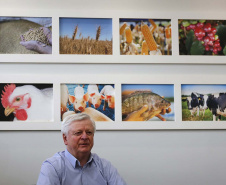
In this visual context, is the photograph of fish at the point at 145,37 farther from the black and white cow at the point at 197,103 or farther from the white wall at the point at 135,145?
the black and white cow at the point at 197,103

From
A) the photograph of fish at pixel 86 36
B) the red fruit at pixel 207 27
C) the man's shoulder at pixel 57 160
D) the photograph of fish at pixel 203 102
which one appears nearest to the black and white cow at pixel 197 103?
the photograph of fish at pixel 203 102

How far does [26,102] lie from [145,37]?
1.16 m

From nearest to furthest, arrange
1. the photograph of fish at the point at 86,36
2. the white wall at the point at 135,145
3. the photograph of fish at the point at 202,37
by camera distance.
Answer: the white wall at the point at 135,145 → the photograph of fish at the point at 86,36 → the photograph of fish at the point at 202,37

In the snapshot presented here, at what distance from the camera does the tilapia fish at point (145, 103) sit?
9.34 feet

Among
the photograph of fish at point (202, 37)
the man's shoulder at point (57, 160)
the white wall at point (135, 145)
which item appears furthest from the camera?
the photograph of fish at point (202, 37)

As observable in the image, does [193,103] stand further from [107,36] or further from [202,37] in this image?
[107,36]

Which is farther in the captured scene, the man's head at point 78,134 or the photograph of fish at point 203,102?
the photograph of fish at point 203,102

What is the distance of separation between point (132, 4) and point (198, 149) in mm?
1383

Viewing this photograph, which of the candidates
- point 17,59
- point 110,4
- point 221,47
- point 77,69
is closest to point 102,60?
point 77,69

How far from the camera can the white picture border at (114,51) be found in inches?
109

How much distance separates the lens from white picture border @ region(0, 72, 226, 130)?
2748 millimetres

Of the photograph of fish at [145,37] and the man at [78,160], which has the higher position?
the photograph of fish at [145,37]

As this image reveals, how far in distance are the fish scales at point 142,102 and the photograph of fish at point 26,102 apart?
634 mm

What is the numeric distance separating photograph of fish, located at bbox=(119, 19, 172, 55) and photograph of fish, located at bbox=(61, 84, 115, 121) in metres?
0.38
